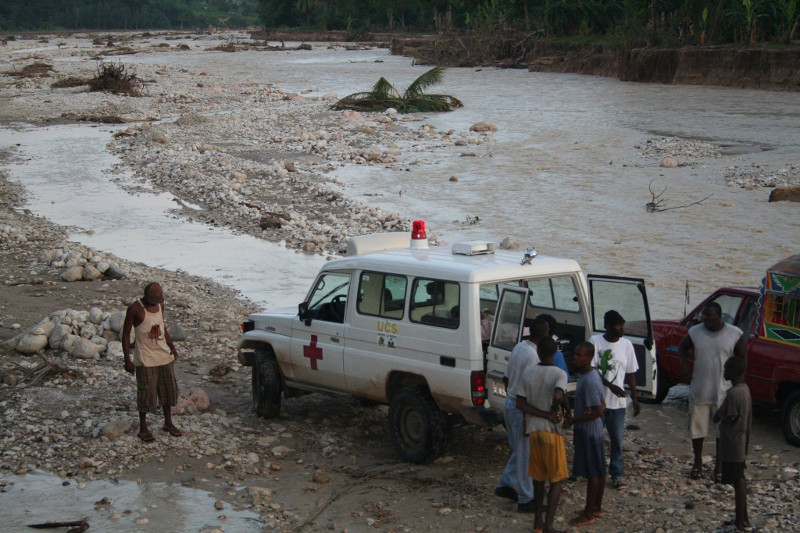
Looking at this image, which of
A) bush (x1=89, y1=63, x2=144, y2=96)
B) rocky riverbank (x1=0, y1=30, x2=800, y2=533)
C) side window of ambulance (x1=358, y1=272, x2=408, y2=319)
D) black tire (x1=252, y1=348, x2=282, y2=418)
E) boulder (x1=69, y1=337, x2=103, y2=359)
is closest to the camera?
rocky riverbank (x1=0, y1=30, x2=800, y2=533)

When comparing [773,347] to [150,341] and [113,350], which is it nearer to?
[150,341]

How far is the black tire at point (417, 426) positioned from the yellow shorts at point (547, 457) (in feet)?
4.42

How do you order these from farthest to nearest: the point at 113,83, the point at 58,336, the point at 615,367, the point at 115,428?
1. the point at 113,83
2. the point at 58,336
3. the point at 115,428
4. the point at 615,367

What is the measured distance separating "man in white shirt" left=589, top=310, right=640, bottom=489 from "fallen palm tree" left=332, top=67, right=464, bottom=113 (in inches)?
1354

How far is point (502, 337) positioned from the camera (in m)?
7.14

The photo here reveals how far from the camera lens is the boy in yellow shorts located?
6.23 metres

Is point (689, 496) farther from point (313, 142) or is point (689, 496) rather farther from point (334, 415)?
point (313, 142)

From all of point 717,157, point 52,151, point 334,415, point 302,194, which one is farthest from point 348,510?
point 52,151

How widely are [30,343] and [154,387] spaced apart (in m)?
2.89

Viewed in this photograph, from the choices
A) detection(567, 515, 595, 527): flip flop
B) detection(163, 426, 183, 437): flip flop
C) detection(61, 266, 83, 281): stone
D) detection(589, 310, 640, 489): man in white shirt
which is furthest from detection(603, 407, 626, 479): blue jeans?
detection(61, 266, 83, 281): stone

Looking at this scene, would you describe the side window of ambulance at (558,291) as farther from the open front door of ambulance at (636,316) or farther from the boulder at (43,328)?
the boulder at (43,328)

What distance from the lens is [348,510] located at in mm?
6949

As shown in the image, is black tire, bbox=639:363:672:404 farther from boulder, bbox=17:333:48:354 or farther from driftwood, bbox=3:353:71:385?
boulder, bbox=17:333:48:354

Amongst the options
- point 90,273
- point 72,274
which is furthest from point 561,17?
point 72,274
